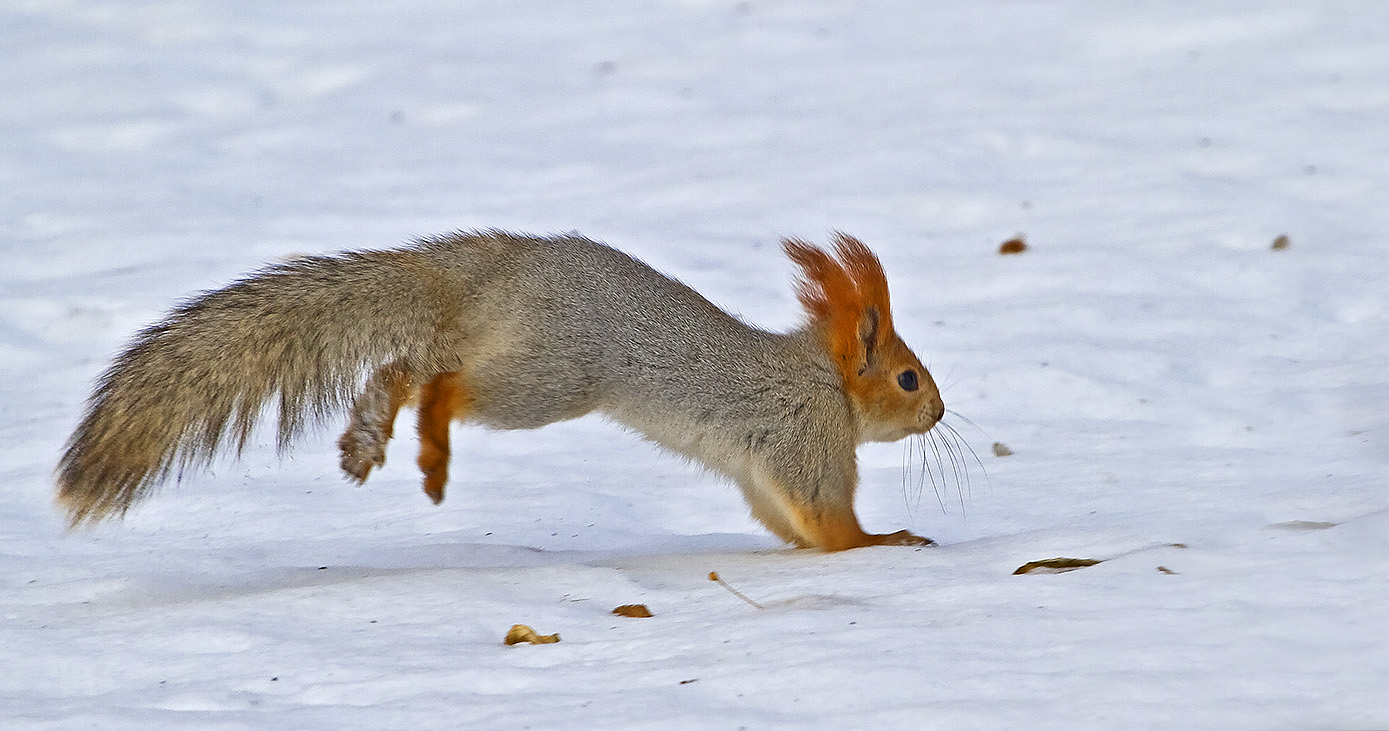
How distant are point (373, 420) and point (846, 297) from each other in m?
1.17

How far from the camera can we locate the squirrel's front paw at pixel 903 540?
3416 millimetres

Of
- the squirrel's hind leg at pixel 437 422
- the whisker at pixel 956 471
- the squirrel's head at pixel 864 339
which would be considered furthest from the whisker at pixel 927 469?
the squirrel's hind leg at pixel 437 422

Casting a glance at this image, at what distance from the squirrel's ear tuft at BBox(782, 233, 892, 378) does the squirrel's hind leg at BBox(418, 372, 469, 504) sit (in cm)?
85

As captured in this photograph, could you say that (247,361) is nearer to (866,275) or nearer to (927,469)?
(866,275)

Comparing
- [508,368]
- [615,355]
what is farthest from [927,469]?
[508,368]

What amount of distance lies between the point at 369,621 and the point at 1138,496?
1876 millimetres

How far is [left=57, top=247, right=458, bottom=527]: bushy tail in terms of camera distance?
9.59ft

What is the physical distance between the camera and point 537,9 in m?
8.19

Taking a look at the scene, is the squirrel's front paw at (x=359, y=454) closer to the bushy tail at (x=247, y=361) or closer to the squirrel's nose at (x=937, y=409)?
the bushy tail at (x=247, y=361)

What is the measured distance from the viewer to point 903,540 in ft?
11.4

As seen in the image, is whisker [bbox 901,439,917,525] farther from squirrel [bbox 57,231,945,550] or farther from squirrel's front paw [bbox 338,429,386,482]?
squirrel's front paw [bbox 338,429,386,482]

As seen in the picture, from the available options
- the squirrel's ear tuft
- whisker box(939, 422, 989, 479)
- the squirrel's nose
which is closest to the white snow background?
whisker box(939, 422, 989, 479)

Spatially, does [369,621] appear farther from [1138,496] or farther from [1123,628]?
[1138,496]

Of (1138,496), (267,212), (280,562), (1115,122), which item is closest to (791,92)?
(1115,122)
